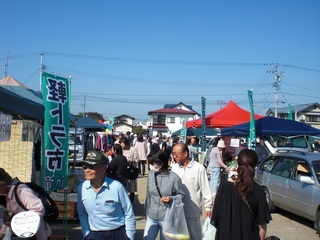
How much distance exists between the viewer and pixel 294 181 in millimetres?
7809

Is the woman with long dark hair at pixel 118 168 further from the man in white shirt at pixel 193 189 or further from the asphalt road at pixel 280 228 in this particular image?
the man in white shirt at pixel 193 189

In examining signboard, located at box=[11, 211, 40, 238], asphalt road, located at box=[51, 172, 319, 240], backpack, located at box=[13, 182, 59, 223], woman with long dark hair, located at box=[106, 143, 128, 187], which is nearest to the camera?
signboard, located at box=[11, 211, 40, 238]

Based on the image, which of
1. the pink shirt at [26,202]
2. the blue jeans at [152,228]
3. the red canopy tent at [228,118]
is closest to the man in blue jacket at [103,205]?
the pink shirt at [26,202]

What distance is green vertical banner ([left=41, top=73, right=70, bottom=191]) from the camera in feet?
17.3

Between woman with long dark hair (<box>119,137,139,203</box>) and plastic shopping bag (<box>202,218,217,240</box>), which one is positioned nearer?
plastic shopping bag (<box>202,218,217,240</box>)

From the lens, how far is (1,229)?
368cm

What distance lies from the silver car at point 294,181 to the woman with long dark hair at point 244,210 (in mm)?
4134

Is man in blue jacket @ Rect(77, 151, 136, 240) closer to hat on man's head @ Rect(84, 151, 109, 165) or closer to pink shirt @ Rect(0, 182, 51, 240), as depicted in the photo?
hat on man's head @ Rect(84, 151, 109, 165)

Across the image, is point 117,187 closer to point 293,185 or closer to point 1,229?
point 1,229

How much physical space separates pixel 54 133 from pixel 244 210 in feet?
10.5

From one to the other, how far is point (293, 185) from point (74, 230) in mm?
4694

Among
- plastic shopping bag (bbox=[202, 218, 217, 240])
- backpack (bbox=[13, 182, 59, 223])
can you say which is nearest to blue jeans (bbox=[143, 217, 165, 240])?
plastic shopping bag (bbox=[202, 218, 217, 240])

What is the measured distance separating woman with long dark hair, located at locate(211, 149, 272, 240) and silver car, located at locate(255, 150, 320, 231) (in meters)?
4.13

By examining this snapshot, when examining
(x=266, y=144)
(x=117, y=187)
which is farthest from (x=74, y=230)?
(x=266, y=144)
